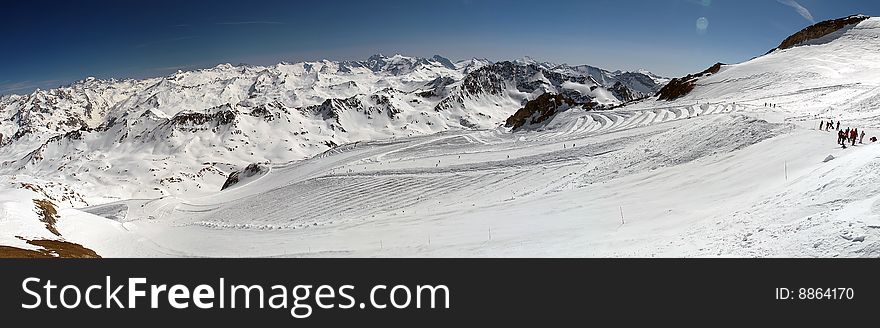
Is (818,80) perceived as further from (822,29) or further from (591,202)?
(591,202)

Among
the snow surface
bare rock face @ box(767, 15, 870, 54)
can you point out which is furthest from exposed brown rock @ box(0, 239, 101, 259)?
bare rock face @ box(767, 15, 870, 54)

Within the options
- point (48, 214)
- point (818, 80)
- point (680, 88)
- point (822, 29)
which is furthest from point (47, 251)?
point (822, 29)

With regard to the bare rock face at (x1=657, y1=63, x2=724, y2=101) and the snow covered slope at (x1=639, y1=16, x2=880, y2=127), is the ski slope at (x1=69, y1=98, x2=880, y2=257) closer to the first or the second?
the snow covered slope at (x1=639, y1=16, x2=880, y2=127)

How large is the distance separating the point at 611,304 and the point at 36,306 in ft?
31.0

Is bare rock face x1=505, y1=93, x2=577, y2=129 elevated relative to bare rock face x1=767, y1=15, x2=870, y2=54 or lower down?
lower down

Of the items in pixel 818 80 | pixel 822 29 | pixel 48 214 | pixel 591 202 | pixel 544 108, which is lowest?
pixel 48 214

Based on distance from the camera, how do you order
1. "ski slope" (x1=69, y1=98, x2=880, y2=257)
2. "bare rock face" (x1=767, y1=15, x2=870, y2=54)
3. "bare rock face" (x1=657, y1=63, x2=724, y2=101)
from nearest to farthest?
"ski slope" (x1=69, y1=98, x2=880, y2=257), "bare rock face" (x1=657, y1=63, x2=724, y2=101), "bare rock face" (x1=767, y1=15, x2=870, y2=54)

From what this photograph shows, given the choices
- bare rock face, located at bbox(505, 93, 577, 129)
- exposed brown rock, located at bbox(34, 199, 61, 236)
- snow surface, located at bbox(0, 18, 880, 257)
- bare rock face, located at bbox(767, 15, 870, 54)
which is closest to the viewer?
snow surface, located at bbox(0, 18, 880, 257)

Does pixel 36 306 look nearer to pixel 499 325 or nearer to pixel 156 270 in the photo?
pixel 156 270

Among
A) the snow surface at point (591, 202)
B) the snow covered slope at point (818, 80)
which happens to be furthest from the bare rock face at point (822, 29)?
the snow surface at point (591, 202)

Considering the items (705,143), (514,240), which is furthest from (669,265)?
(705,143)

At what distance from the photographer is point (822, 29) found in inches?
3231

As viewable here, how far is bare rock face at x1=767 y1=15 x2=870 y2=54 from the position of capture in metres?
79.7

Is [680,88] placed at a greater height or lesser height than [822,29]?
lesser
